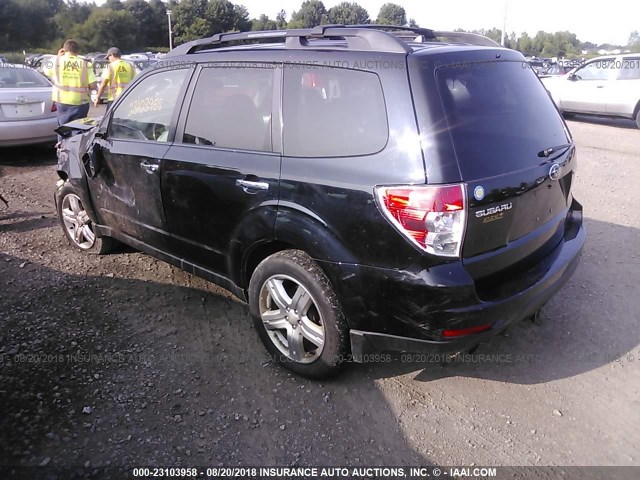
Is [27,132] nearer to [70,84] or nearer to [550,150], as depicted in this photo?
[70,84]

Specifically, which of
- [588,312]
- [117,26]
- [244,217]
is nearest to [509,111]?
[244,217]

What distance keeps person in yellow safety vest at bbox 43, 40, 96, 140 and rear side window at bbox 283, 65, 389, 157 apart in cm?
619

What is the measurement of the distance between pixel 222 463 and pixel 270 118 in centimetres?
184

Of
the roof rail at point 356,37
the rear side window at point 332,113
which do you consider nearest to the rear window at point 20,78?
the roof rail at point 356,37

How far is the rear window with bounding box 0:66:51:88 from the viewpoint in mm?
8203

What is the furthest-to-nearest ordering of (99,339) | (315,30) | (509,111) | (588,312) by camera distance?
(588,312), (99,339), (315,30), (509,111)

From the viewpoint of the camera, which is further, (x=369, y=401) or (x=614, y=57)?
(x=614, y=57)

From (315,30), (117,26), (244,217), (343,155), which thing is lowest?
(244,217)

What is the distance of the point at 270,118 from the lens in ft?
9.65

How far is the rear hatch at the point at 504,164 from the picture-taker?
7.87ft

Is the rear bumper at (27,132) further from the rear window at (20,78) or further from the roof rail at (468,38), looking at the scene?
the roof rail at (468,38)

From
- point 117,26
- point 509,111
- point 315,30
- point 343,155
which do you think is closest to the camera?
point 343,155

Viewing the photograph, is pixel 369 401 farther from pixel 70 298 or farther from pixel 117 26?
pixel 117 26

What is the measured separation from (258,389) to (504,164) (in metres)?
1.82
